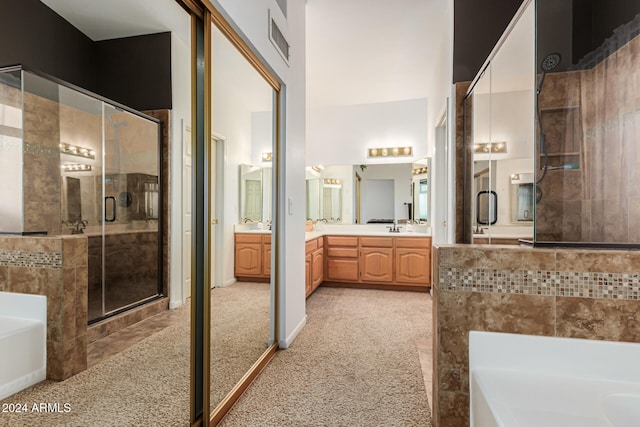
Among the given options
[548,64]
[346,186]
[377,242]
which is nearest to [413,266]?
[377,242]

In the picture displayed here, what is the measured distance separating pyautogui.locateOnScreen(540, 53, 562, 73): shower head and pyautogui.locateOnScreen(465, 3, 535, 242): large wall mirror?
0.19ft

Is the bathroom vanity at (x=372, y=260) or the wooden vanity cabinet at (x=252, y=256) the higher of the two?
the wooden vanity cabinet at (x=252, y=256)

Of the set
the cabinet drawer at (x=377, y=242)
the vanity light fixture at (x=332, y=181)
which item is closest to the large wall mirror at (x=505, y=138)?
the cabinet drawer at (x=377, y=242)

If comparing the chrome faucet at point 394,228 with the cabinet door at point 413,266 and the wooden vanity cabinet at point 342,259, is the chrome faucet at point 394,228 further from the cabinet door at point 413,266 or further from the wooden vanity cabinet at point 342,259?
the wooden vanity cabinet at point 342,259

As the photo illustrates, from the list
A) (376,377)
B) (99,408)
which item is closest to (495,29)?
(376,377)

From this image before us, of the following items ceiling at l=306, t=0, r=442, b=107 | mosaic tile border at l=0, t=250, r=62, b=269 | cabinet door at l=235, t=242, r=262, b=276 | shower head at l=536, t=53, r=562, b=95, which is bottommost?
cabinet door at l=235, t=242, r=262, b=276

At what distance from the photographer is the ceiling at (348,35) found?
983mm

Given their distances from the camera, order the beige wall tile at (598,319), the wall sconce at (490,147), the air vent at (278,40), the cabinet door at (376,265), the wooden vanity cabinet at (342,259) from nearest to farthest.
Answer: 1. the beige wall tile at (598,319)
2. the wall sconce at (490,147)
3. the air vent at (278,40)
4. the cabinet door at (376,265)
5. the wooden vanity cabinet at (342,259)

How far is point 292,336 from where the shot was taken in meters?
2.59

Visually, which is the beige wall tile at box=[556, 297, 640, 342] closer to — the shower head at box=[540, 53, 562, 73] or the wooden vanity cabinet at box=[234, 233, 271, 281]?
the shower head at box=[540, 53, 562, 73]

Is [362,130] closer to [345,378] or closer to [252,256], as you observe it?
[252,256]

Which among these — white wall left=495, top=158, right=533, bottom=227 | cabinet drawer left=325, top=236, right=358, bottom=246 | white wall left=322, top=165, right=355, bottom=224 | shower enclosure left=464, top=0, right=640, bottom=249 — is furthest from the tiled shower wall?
white wall left=322, top=165, right=355, bottom=224

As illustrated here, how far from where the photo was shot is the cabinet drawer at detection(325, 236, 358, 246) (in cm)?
441

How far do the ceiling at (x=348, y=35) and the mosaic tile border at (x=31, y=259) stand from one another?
605 mm
